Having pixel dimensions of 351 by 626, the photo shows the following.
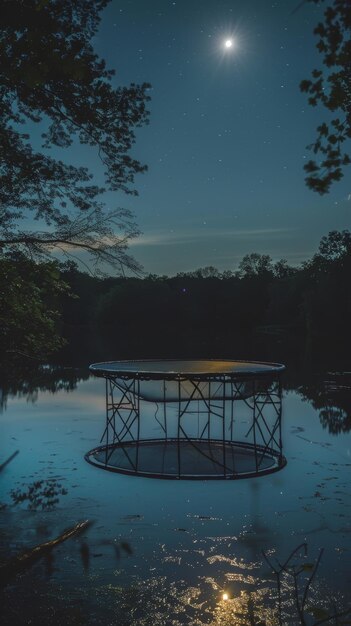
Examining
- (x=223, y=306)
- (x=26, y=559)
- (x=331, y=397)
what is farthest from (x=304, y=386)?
(x=223, y=306)

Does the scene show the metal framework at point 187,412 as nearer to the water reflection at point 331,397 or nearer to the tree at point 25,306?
the tree at point 25,306

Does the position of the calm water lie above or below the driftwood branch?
below

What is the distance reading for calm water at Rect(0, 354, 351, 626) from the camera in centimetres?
656

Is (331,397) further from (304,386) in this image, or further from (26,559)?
(26,559)

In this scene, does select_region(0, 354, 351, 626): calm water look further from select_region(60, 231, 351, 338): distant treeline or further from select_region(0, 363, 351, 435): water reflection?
select_region(60, 231, 351, 338): distant treeline

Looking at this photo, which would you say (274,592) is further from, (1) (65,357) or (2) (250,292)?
(2) (250,292)

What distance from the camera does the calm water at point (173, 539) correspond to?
656cm

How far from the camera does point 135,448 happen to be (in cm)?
1516

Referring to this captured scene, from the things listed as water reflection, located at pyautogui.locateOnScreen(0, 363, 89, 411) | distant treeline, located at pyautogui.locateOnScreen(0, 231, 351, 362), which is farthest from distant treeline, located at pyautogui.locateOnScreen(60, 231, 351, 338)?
water reflection, located at pyautogui.locateOnScreen(0, 363, 89, 411)

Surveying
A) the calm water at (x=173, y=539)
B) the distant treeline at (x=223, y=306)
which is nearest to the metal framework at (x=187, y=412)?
the calm water at (x=173, y=539)

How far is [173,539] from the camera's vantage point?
8953 millimetres

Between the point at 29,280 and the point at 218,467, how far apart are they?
631cm

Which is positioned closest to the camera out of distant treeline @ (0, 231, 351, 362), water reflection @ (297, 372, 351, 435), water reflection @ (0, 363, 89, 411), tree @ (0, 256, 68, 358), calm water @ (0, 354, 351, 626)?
calm water @ (0, 354, 351, 626)

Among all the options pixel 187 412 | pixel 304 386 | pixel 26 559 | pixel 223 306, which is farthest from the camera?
pixel 223 306
